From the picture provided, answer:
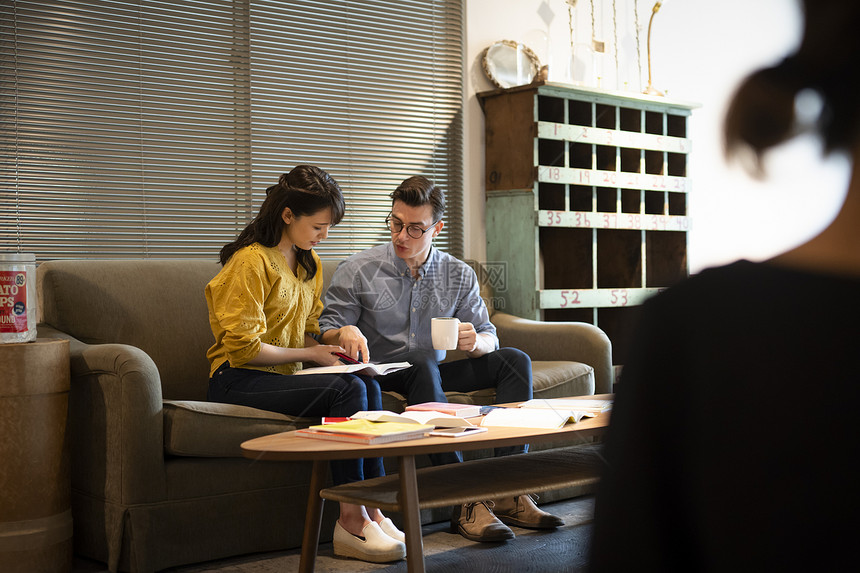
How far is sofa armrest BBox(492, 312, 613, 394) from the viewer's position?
10.6 ft

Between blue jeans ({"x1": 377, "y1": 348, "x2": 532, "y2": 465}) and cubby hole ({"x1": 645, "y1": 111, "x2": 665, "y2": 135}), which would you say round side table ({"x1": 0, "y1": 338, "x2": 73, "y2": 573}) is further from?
cubby hole ({"x1": 645, "y1": 111, "x2": 665, "y2": 135})

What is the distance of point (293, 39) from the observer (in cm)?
358

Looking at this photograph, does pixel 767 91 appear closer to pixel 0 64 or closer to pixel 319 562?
pixel 319 562

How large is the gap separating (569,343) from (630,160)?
4.73ft

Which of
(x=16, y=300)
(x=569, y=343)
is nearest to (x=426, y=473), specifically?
(x=16, y=300)

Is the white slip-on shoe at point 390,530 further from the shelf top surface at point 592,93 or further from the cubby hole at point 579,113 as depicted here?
the cubby hole at point 579,113

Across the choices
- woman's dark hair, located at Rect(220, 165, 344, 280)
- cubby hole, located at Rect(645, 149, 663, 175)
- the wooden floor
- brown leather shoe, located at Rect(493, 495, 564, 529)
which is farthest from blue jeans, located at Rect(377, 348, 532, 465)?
cubby hole, located at Rect(645, 149, 663, 175)

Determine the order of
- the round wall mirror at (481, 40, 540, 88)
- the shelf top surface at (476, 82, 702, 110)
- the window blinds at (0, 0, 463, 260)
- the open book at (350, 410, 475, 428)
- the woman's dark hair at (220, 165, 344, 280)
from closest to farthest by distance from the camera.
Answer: the open book at (350, 410, 475, 428)
the woman's dark hair at (220, 165, 344, 280)
the window blinds at (0, 0, 463, 260)
the shelf top surface at (476, 82, 702, 110)
the round wall mirror at (481, 40, 540, 88)

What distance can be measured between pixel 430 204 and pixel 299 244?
529mm

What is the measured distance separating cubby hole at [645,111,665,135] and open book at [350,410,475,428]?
2793 millimetres

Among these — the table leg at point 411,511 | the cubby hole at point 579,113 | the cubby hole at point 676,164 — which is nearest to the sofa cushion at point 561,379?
the table leg at point 411,511

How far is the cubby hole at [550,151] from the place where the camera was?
4.02m

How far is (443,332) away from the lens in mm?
2586

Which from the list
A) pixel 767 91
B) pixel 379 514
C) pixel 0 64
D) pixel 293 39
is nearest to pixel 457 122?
pixel 293 39
